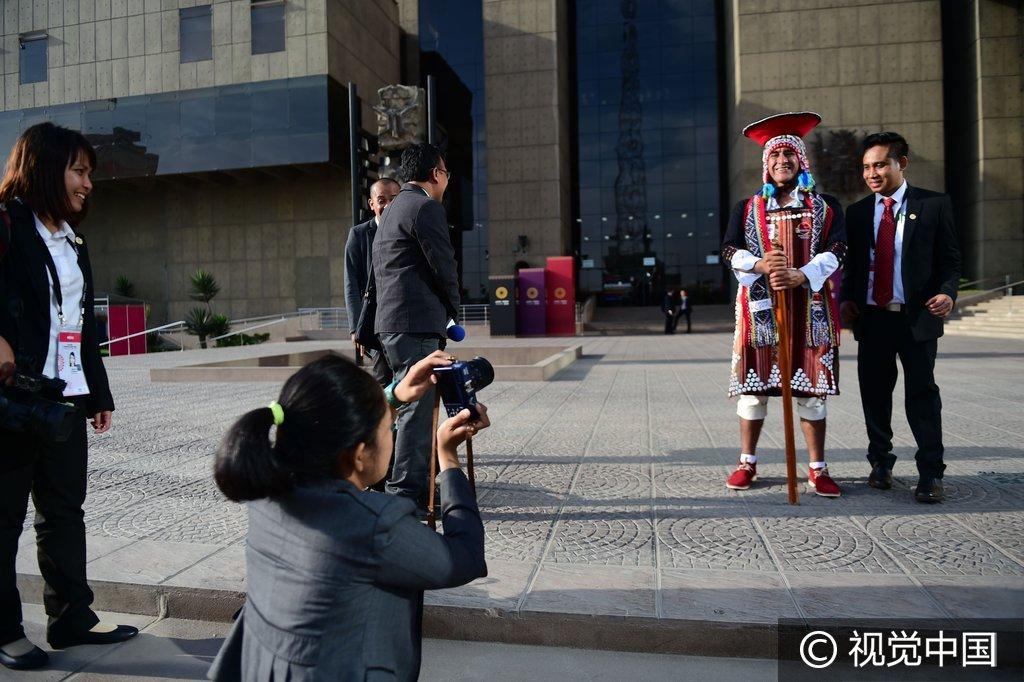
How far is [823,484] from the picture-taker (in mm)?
3854

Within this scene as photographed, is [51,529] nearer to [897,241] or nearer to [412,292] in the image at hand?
[412,292]

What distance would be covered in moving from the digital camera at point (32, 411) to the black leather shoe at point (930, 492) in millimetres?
3967

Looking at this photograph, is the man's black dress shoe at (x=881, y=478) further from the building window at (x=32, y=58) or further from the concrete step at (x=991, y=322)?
the building window at (x=32, y=58)

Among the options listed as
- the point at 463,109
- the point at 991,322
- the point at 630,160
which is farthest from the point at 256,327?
the point at 991,322

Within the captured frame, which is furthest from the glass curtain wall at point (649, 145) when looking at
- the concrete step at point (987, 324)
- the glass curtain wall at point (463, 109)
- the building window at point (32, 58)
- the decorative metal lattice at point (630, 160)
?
the building window at point (32, 58)

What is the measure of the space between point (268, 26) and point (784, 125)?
33142 mm

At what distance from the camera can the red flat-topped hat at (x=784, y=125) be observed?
3723 mm

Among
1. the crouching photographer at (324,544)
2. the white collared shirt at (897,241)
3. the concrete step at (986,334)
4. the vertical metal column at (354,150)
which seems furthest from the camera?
the concrete step at (986,334)

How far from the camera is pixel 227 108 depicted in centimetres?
3125

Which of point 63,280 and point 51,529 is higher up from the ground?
point 63,280

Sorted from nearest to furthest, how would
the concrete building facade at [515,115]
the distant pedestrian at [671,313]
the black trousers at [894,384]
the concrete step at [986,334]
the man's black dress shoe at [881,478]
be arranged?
the black trousers at [894,384] < the man's black dress shoe at [881,478] < the concrete step at [986,334] < the distant pedestrian at [671,313] < the concrete building facade at [515,115]

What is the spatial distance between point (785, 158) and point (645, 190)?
3719 centimetres

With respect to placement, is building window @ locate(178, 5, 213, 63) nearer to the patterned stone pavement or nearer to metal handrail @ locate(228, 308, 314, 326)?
metal handrail @ locate(228, 308, 314, 326)

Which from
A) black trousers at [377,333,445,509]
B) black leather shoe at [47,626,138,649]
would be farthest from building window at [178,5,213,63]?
black leather shoe at [47,626,138,649]
